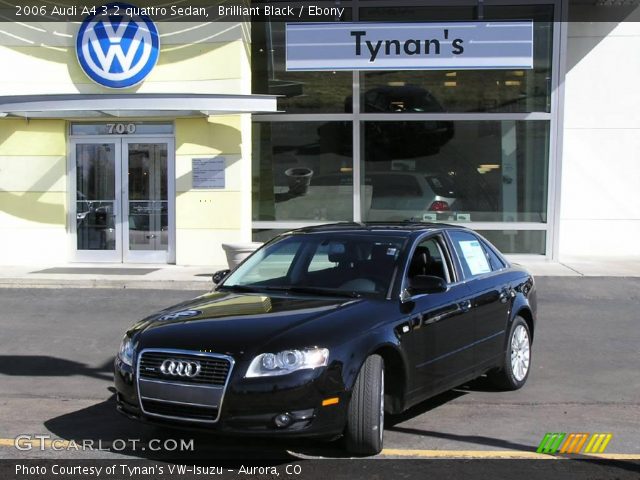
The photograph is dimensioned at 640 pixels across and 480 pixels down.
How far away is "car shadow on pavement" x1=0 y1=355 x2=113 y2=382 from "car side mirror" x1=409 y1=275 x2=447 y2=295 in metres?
3.41

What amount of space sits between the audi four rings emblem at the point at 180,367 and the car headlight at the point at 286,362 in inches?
14.5

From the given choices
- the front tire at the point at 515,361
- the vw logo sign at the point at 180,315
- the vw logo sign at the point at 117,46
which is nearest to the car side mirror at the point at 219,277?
the vw logo sign at the point at 180,315

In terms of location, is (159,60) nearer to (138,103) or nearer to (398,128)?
(138,103)

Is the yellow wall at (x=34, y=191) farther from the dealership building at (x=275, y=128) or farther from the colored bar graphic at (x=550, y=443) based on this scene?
the colored bar graphic at (x=550, y=443)

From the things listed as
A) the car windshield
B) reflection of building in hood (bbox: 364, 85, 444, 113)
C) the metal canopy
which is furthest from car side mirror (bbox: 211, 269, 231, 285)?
reflection of building in hood (bbox: 364, 85, 444, 113)

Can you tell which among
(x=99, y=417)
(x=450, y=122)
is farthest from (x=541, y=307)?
(x=99, y=417)

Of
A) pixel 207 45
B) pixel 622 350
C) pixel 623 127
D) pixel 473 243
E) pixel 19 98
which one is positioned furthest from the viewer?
pixel 623 127

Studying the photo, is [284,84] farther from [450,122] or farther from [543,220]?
[543,220]

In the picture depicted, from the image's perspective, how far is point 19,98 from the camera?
1364cm

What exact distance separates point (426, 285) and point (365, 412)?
1162 mm

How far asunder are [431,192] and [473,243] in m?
9.50

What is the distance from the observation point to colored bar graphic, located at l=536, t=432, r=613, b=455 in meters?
5.32

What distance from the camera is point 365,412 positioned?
191 inches

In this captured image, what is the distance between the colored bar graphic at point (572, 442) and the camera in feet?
17.4
